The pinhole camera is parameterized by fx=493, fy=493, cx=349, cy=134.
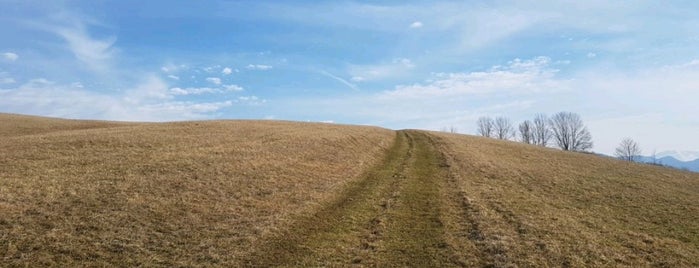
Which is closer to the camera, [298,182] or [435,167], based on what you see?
[298,182]

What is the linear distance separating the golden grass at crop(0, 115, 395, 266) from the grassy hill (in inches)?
2.7

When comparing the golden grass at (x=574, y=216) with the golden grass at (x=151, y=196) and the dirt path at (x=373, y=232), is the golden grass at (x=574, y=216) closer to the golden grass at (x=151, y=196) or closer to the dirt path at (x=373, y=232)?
the dirt path at (x=373, y=232)

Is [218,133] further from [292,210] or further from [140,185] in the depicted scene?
[292,210]

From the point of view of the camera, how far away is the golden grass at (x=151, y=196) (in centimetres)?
1382

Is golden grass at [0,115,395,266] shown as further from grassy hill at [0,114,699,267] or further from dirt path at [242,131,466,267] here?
dirt path at [242,131,466,267]

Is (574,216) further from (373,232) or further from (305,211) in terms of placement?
(305,211)

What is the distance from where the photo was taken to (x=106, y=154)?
28625 mm

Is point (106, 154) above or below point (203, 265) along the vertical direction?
above

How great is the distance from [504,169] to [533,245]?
67.5 feet

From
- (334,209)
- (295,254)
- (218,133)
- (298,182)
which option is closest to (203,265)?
(295,254)

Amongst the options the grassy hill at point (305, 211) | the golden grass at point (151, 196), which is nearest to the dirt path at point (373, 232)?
the grassy hill at point (305, 211)

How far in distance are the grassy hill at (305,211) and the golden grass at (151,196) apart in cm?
7

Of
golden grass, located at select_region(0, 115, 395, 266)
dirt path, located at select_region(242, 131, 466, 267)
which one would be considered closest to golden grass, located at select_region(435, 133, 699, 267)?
dirt path, located at select_region(242, 131, 466, 267)

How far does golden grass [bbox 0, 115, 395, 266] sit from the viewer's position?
13.8 meters
